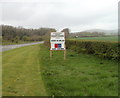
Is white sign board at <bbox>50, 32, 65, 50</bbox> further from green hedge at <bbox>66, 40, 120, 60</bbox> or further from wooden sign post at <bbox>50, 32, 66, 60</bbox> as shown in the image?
green hedge at <bbox>66, 40, 120, 60</bbox>

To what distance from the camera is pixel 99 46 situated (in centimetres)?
927

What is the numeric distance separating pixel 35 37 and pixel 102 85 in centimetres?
6547

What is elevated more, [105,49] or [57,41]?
[57,41]

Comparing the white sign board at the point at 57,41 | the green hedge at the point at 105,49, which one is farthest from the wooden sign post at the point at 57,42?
the green hedge at the point at 105,49

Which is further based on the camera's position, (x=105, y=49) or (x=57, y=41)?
(x=57, y=41)

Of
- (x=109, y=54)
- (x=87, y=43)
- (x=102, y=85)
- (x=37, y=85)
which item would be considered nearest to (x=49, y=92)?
(x=37, y=85)

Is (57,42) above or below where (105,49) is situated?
above

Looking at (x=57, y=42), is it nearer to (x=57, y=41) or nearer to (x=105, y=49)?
(x=57, y=41)

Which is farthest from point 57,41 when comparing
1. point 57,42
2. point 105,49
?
point 105,49

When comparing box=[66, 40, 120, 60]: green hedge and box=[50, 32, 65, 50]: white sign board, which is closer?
box=[66, 40, 120, 60]: green hedge

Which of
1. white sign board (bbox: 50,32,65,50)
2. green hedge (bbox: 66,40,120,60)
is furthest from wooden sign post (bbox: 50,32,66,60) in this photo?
green hedge (bbox: 66,40,120,60)

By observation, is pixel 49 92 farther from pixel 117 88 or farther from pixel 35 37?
pixel 35 37

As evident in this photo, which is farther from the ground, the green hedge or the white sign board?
the white sign board

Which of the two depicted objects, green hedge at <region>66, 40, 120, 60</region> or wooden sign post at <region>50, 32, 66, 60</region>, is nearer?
green hedge at <region>66, 40, 120, 60</region>
